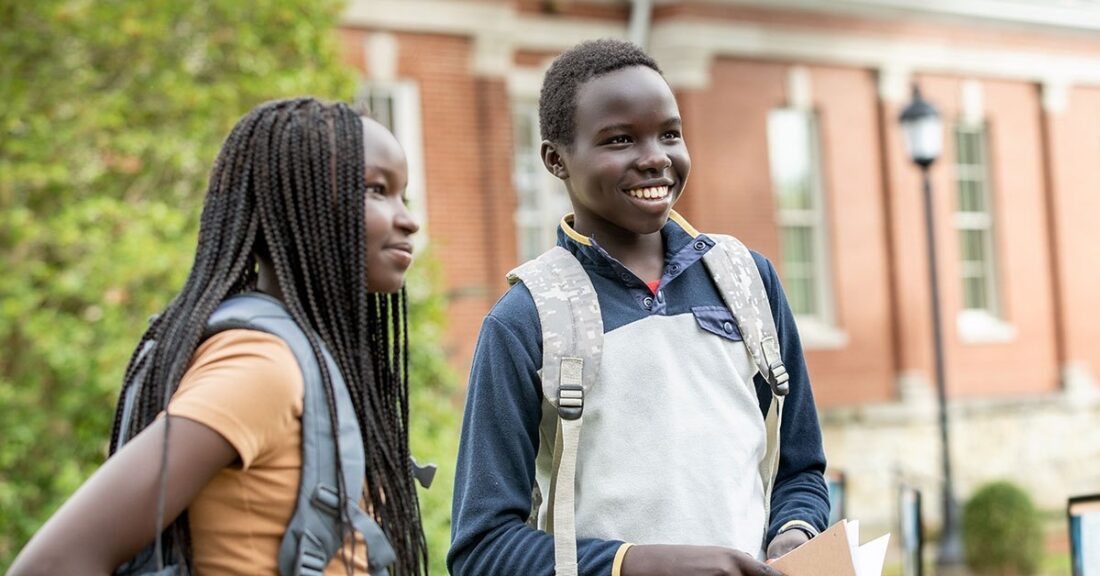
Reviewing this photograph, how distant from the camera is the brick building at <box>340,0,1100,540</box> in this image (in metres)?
13.7

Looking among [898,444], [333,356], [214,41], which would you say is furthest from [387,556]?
[898,444]

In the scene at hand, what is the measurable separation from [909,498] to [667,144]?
3121 millimetres

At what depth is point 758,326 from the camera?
8.89ft

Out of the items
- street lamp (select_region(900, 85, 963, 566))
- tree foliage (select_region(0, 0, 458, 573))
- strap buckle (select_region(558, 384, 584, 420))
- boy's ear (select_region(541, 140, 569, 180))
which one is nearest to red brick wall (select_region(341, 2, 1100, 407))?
street lamp (select_region(900, 85, 963, 566))

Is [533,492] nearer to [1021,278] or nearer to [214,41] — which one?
[214,41]

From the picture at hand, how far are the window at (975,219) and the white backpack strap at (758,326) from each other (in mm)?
15664

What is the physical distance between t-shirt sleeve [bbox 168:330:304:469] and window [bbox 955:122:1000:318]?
16.5 metres

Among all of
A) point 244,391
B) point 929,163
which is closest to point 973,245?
point 929,163

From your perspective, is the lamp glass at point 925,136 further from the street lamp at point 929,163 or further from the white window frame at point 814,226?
the white window frame at point 814,226

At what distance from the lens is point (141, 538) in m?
Result: 1.98

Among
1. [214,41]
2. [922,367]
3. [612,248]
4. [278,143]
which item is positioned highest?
[214,41]

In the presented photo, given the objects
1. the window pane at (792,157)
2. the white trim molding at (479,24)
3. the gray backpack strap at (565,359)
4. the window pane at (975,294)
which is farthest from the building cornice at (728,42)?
the gray backpack strap at (565,359)

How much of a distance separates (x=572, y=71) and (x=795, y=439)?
2.60 feet

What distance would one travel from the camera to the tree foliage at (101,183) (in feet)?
22.9
